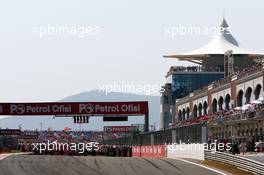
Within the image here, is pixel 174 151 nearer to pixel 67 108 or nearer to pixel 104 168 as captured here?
pixel 104 168

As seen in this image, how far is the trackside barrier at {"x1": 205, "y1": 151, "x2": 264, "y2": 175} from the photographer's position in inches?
1120

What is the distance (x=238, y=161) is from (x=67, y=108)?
31046 mm

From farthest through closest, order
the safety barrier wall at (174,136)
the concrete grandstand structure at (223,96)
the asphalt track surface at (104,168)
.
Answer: the concrete grandstand structure at (223,96) < the safety barrier wall at (174,136) < the asphalt track surface at (104,168)

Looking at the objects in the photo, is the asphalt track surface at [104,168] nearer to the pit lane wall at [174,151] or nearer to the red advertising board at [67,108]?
the pit lane wall at [174,151]

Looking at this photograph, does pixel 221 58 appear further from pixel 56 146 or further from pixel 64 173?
pixel 64 173

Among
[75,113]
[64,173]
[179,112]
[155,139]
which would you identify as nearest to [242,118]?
[155,139]

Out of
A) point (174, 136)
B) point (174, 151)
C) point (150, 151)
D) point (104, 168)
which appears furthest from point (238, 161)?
point (150, 151)

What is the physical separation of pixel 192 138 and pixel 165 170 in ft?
34.7

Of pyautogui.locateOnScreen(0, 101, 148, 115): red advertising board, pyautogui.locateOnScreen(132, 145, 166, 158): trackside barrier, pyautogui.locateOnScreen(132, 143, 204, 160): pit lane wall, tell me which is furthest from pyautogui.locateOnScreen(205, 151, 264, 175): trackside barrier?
pyautogui.locateOnScreen(0, 101, 148, 115): red advertising board

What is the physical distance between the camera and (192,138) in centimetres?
4081

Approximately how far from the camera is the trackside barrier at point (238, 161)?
1120 inches

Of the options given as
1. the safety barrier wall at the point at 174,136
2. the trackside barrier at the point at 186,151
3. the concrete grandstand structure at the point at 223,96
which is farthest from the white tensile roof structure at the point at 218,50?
the trackside barrier at the point at 186,151

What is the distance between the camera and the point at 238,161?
31.5 m

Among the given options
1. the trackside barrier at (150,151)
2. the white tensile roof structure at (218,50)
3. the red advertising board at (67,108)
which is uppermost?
the white tensile roof structure at (218,50)
